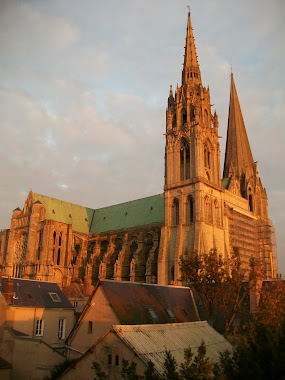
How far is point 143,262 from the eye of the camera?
51.9 metres

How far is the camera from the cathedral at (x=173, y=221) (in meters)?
47.8

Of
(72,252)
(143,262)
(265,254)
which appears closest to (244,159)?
(265,254)

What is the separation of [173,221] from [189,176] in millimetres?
6141

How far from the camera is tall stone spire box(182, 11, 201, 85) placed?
186ft

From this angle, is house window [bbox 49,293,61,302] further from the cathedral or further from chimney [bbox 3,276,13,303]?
the cathedral

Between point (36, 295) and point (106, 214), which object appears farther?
point (106, 214)

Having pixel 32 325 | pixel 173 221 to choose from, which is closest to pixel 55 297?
pixel 32 325

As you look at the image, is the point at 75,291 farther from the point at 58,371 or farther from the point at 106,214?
the point at 106,214

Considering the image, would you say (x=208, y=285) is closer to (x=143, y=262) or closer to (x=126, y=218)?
(x=143, y=262)

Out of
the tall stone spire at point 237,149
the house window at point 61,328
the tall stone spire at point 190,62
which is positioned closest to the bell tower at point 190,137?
the tall stone spire at point 190,62

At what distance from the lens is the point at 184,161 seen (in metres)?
50.7

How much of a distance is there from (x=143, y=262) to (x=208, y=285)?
26677 mm

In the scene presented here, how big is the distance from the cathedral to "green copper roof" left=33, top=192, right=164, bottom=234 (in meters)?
0.21

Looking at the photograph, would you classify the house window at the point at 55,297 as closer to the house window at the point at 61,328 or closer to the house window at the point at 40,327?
the house window at the point at 61,328
